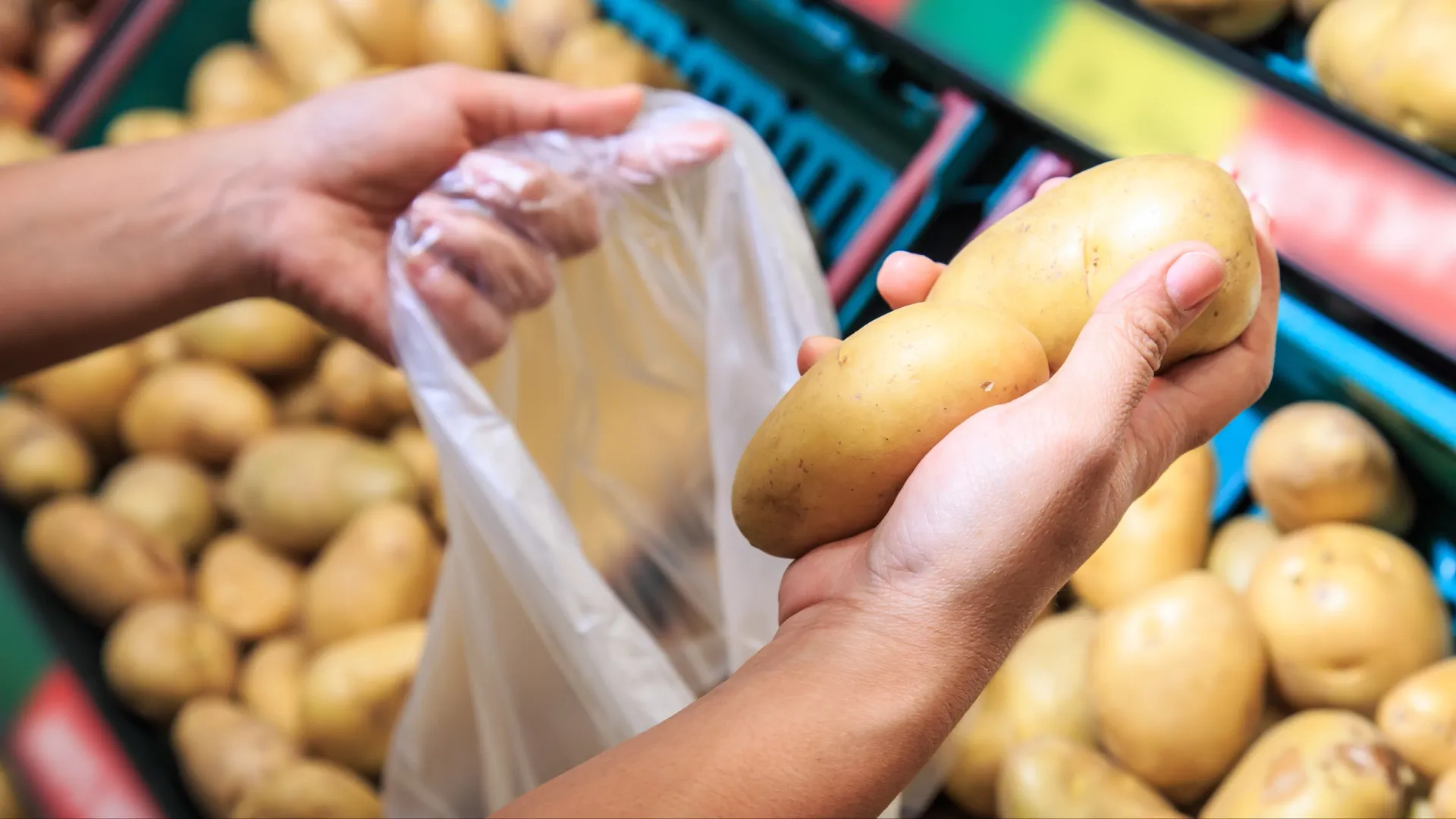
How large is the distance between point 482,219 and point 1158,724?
0.63 meters

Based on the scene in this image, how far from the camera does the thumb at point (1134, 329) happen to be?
0.47 meters

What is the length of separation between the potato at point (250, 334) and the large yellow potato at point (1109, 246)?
0.94 m

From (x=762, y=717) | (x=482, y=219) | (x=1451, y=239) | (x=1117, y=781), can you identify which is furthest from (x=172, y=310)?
(x=1451, y=239)

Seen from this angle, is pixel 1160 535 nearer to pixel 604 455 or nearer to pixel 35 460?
pixel 604 455

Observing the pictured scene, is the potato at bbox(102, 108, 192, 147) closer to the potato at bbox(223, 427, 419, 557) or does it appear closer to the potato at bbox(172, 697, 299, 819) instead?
the potato at bbox(223, 427, 419, 557)

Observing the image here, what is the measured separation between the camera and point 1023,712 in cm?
88

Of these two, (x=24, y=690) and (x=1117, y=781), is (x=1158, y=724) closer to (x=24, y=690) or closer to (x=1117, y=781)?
(x=1117, y=781)

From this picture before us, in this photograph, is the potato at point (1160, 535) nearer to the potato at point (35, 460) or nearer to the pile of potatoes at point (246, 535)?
the pile of potatoes at point (246, 535)

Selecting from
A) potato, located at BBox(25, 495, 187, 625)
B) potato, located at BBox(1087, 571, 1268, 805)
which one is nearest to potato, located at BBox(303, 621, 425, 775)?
potato, located at BBox(25, 495, 187, 625)

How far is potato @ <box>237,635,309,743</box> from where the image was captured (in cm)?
107

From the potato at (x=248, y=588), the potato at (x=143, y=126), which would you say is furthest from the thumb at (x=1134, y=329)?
the potato at (x=143, y=126)

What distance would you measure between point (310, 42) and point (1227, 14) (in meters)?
1.15

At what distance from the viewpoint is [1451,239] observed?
702 mm

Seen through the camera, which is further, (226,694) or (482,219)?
(226,694)
